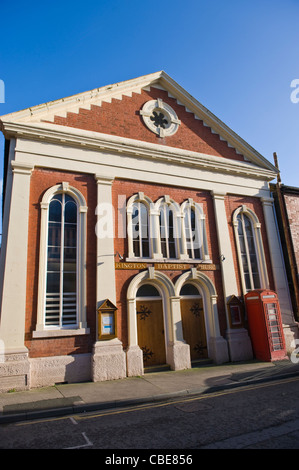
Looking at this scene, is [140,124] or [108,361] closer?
[108,361]

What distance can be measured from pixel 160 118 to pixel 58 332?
10.1 metres

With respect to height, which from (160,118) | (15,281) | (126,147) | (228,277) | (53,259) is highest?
(160,118)

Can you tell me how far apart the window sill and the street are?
133 inches

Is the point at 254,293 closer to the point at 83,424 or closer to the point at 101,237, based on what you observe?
the point at 101,237

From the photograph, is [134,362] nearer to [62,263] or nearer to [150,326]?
[150,326]

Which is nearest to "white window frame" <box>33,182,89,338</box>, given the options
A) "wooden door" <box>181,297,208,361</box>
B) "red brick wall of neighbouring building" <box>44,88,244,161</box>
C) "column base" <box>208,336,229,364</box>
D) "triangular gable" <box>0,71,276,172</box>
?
"triangular gable" <box>0,71,276,172</box>

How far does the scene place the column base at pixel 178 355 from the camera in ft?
35.6

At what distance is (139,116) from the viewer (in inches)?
527

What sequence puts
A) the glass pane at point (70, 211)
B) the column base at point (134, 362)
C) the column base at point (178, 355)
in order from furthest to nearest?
the glass pane at point (70, 211), the column base at point (178, 355), the column base at point (134, 362)

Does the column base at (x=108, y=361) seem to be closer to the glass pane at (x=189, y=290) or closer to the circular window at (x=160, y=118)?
the glass pane at (x=189, y=290)

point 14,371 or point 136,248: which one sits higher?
point 136,248

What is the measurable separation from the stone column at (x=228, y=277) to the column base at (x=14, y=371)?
24.5 ft

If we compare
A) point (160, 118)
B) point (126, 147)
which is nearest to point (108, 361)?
point (126, 147)

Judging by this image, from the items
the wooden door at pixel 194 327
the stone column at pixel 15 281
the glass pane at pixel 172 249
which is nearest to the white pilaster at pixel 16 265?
the stone column at pixel 15 281
